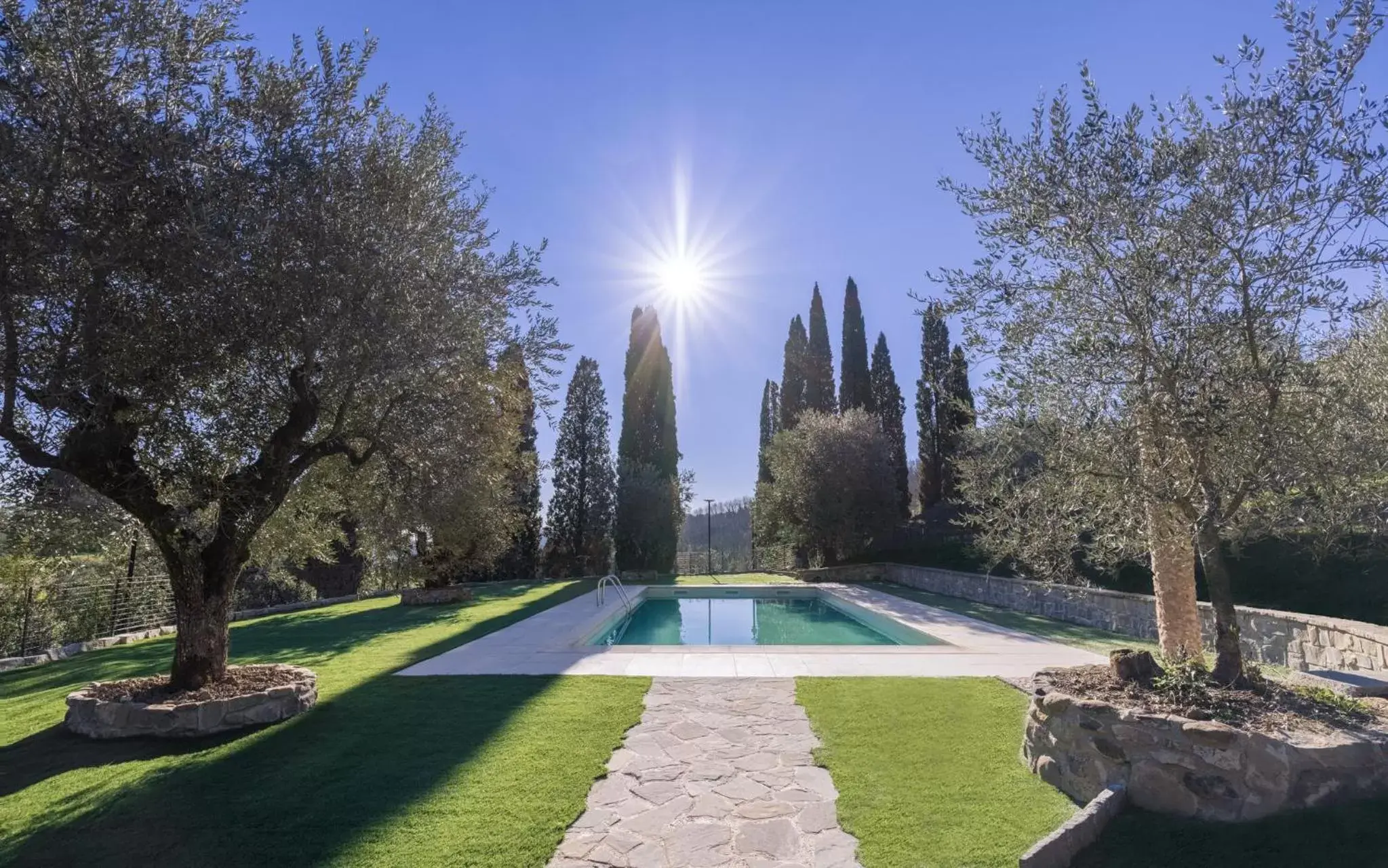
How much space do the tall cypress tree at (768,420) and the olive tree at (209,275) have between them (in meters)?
28.4

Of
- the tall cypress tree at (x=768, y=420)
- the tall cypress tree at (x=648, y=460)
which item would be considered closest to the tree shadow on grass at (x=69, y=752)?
the tall cypress tree at (x=648, y=460)

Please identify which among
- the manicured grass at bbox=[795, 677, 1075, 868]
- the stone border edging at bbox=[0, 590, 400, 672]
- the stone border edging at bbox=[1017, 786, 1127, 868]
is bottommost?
the stone border edging at bbox=[0, 590, 400, 672]

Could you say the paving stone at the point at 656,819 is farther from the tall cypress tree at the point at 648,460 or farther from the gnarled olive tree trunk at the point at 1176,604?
the tall cypress tree at the point at 648,460

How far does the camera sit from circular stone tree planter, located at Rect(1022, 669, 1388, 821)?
3432 mm

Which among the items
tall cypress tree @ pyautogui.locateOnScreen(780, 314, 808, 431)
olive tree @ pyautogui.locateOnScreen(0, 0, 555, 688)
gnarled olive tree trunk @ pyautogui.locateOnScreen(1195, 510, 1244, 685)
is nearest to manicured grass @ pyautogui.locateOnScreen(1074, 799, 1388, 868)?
gnarled olive tree trunk @ pyautogui.locateOnScreen(1195, 510, 1244, 685)

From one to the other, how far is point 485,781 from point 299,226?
429 centimetres

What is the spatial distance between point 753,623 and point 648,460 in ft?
50.7

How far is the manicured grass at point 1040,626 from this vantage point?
933cm

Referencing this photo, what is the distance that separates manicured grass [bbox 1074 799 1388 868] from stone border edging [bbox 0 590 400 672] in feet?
30.2

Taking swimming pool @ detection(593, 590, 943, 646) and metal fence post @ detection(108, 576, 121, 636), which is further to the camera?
swimming pool @ detection(593, 590, 943, 646)

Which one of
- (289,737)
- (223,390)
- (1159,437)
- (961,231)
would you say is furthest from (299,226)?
(1159,437)

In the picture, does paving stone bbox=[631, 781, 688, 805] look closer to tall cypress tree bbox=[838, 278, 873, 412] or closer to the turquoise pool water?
the turquoise pool water

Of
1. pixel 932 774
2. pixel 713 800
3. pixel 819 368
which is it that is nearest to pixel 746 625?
pixel 932 774

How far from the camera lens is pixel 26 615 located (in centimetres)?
951
